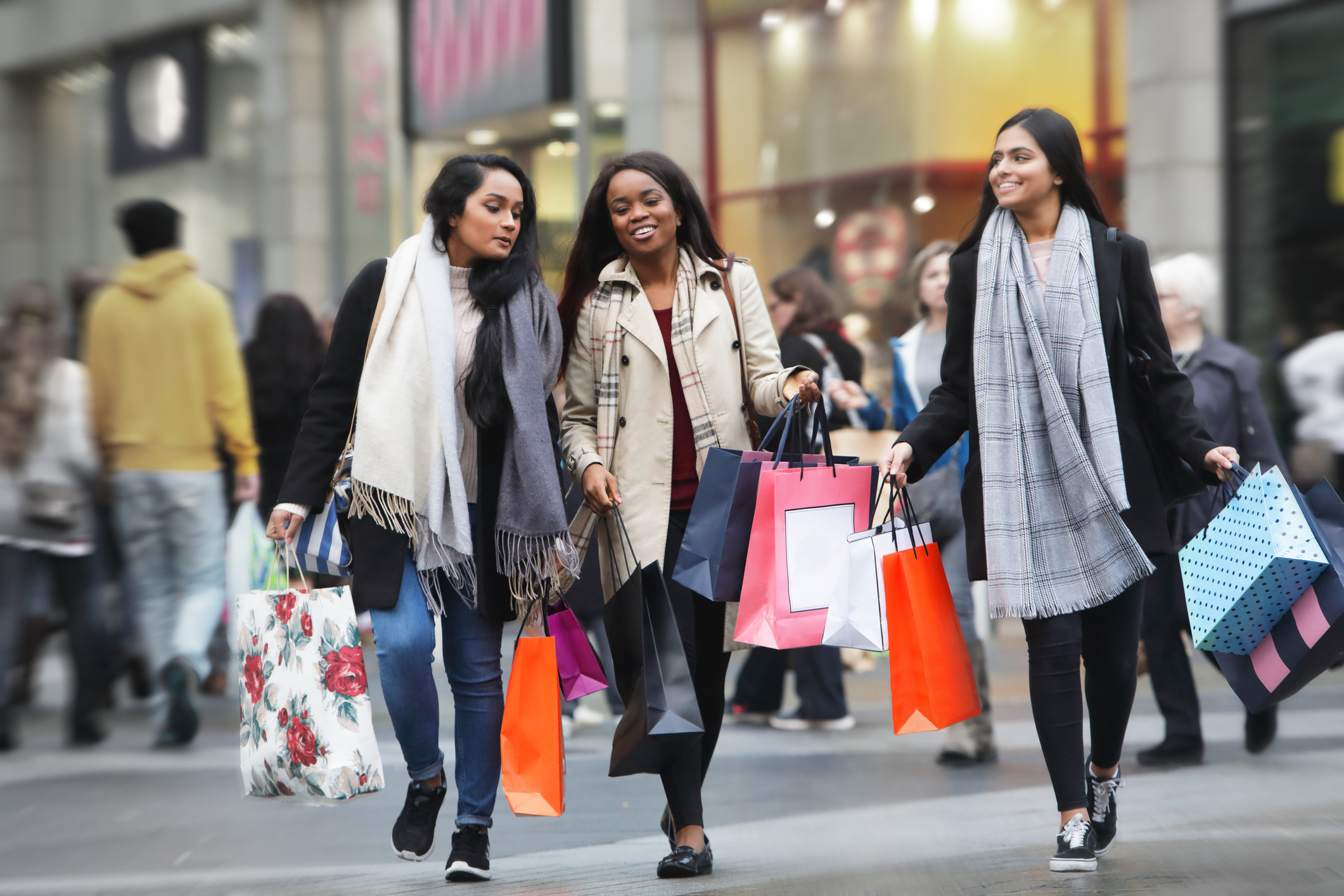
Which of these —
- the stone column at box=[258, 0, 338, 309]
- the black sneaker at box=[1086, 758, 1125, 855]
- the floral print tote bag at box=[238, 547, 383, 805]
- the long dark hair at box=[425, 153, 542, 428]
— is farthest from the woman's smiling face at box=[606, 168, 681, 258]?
the stone column at box=[258, 0, 338, 309]

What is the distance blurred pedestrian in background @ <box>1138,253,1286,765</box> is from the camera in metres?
5.75

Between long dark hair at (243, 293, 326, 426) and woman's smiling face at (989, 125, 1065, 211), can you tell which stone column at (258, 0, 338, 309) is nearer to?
long dark hair at (243, 293, 326, 426)

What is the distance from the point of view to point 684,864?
410 cm

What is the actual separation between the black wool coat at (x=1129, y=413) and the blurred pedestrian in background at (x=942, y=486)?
1721 mm

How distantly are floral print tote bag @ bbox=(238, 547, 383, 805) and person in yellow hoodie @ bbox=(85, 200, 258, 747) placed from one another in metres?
2.88

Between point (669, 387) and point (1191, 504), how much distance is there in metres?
2.65

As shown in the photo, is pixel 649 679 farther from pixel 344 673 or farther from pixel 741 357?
pixel 741 357

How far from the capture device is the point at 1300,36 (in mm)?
10281

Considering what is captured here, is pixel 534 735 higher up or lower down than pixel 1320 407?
lower down

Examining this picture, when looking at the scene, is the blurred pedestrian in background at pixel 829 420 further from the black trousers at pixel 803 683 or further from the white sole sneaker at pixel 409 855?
the white sole sneaker at pixel 409 855

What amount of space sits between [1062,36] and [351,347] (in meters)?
8.52

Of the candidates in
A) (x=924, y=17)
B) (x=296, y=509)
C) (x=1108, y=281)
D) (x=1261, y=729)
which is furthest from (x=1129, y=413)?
(x=924, y=17)

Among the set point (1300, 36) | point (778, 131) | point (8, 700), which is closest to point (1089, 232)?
point (8, 700)

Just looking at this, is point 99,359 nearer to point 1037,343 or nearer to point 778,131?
point 1037,343
